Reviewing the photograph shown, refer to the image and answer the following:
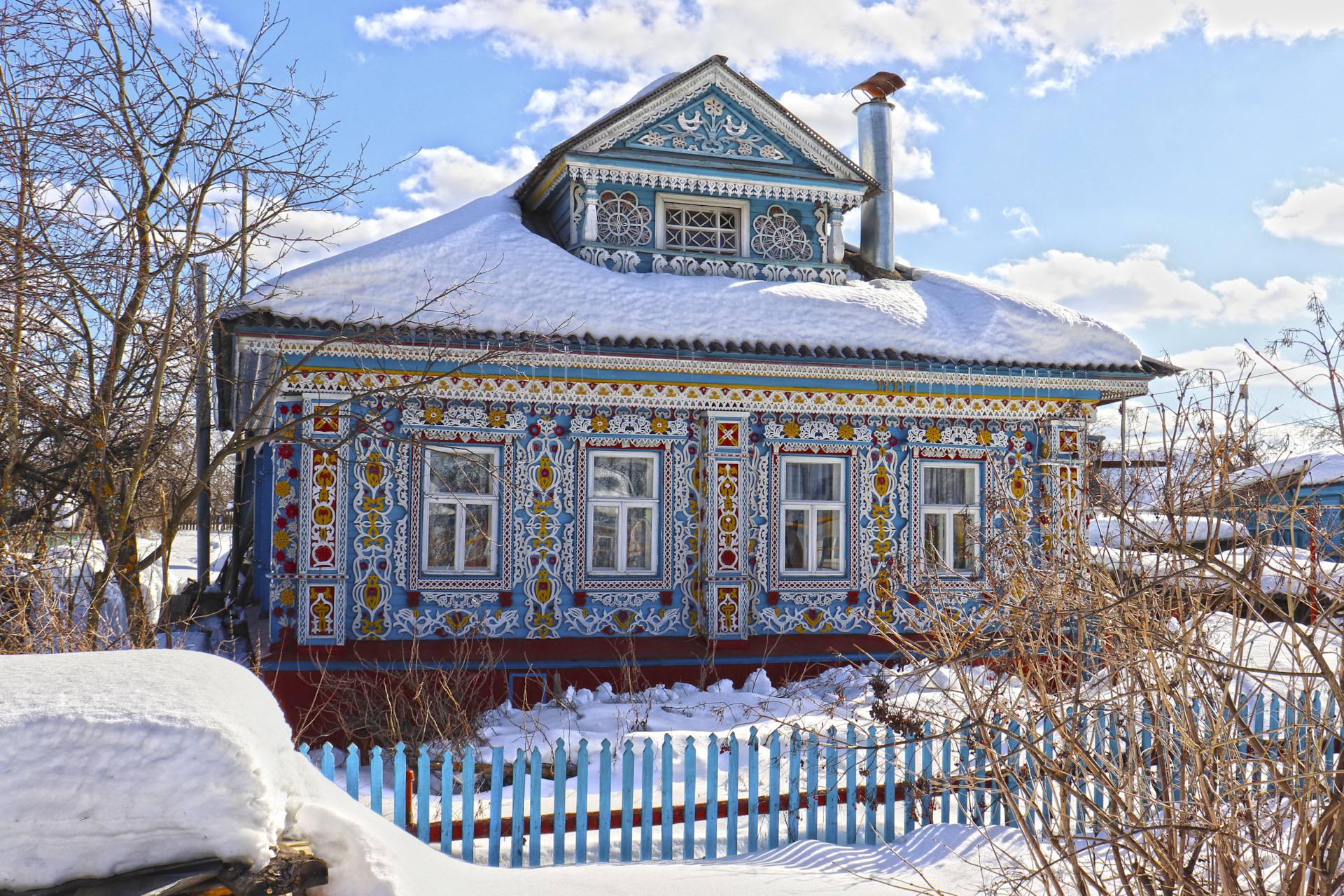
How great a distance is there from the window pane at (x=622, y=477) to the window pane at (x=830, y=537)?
1.89 metres

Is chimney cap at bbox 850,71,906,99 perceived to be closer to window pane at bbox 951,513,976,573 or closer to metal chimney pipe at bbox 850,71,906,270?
metal chimney pipe at bbox 850,71,906,270

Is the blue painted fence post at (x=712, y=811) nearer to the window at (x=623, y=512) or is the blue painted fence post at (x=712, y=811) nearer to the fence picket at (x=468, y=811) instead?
the fence picket at (x=468, y=811)

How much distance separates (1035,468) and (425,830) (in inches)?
309

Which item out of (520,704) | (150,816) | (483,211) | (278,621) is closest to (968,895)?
(150,816)

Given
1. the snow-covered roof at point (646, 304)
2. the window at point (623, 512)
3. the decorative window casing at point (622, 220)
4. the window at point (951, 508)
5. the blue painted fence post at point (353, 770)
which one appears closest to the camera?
the blue painted fence post at point (353, 770)

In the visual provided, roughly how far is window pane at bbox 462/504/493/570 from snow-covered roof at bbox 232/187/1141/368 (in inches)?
75.4

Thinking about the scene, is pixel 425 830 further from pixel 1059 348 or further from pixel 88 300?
pixel 1059 348

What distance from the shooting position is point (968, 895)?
186 inches

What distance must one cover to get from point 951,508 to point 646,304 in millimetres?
4035

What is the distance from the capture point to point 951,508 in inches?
407

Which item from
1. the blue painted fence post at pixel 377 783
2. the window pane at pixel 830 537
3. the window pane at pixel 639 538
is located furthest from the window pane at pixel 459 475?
the blue painted fence post at pixel 377 783

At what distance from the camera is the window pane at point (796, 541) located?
998 cm

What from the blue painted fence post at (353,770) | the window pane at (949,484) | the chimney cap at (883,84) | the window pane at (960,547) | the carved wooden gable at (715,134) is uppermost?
the chimney cap at (883,84)

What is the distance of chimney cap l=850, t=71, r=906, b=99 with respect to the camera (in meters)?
13.0
